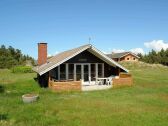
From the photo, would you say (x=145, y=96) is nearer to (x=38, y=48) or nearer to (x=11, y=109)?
(x=11, y=109)

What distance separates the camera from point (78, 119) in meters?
13.3

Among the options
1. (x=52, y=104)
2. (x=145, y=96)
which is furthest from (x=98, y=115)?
(x=145, y=96)

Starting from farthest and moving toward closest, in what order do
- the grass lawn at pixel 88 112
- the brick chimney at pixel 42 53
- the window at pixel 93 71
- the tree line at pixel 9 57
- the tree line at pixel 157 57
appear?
the tree line at pixel 157 57 < the tree line at pixel 9 57 < the brick chimney at pixel 42 53 < the window at pixel 93 71 < the grass lawn at pixel 88 112

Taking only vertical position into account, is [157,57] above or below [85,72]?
above

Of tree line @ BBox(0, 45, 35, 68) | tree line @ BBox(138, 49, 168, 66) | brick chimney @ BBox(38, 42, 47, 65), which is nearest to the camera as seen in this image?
brick chimney @ BBox(38, 42, 47, 65)

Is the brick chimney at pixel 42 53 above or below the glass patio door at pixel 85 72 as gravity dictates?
above

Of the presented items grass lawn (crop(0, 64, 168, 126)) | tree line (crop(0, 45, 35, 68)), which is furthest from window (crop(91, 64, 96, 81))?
tree line (crop(0, 45, 35, 68))

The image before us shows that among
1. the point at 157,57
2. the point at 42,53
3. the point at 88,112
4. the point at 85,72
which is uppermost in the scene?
the point at 157,57

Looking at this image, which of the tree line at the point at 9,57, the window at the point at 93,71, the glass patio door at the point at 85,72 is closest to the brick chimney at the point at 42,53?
the glass patio door at the point at 85,72

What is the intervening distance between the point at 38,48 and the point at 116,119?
23335 millimetres

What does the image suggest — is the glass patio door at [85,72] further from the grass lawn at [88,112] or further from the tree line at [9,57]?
the tree line at [9,57]

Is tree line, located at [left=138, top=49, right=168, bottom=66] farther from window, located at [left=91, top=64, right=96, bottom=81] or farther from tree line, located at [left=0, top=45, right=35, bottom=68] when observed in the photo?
window, located at [left=91, top=64, right=96, bottom=81]

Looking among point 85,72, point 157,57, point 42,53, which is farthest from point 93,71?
point 157,57

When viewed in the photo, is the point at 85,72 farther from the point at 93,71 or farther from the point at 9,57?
the point at 9,57
